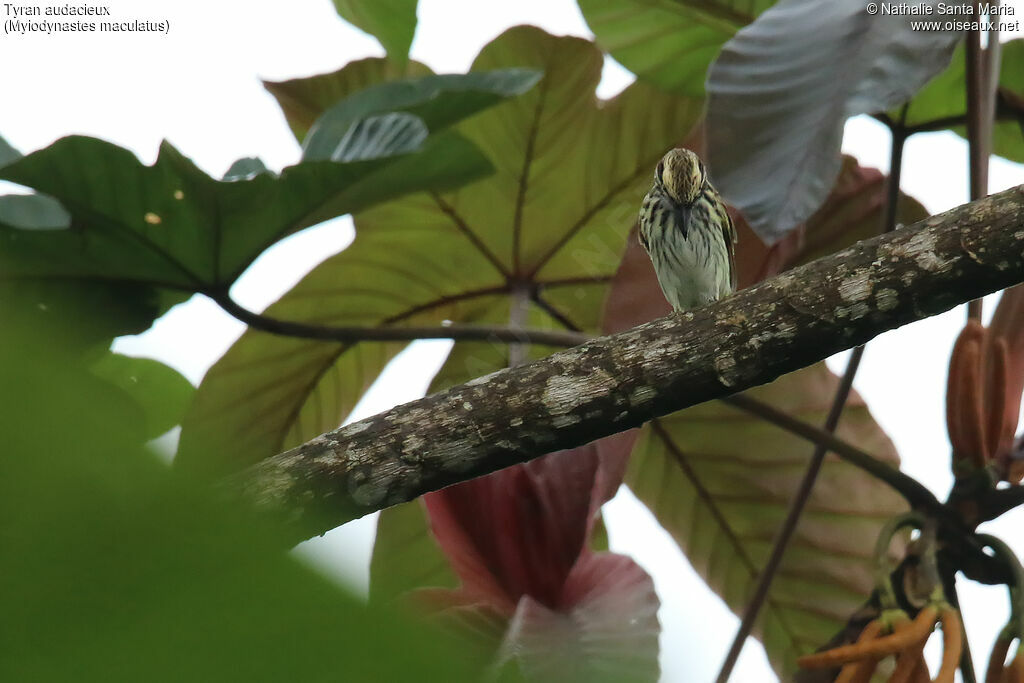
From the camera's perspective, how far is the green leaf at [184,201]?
172 centimetres

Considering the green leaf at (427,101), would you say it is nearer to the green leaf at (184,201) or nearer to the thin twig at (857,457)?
the green leaf at (184,201)

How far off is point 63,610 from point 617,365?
3.77 feet

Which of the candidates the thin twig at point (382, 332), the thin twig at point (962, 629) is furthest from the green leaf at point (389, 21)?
the thin twig at point (962, 629)

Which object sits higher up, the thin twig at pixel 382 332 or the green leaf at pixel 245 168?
the green leaf at pixel 245 168

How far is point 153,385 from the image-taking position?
2.45 meters

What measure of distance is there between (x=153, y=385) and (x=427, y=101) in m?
1.10

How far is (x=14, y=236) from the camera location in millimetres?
1822

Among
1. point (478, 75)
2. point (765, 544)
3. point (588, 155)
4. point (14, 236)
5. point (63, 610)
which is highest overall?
point (588, 155)

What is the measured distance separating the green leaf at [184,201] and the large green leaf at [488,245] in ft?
1.49

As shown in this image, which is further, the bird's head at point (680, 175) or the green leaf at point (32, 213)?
the bird's head at point (680, 175)

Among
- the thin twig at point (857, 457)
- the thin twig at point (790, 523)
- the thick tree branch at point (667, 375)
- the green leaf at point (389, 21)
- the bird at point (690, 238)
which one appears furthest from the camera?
the bird at point (690, 238)

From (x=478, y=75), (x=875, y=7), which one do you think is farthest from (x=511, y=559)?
(x=875, y=7)

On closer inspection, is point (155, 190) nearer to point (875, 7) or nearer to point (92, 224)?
point (92, 224)

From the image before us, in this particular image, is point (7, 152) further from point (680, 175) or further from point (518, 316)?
point (680, 175)
